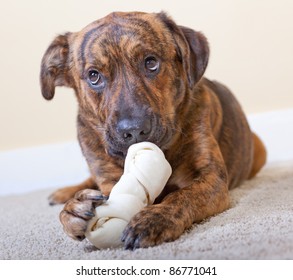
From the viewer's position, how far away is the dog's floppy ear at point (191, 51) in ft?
8.41

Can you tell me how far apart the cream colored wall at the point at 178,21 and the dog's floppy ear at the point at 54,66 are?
152 cm

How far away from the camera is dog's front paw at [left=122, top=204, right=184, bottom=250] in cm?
177

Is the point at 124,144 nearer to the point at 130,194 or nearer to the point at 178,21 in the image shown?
the point at 130,194

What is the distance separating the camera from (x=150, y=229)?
1806mm

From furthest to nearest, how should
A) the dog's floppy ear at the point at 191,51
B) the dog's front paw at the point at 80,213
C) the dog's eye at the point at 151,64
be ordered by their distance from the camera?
the dog's floppy ear at the point at 191,51
the dog's eye at the point at 151,64
the dog's front paw at the point at 80,213

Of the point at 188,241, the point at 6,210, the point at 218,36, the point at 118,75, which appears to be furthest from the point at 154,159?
the point at 218,36

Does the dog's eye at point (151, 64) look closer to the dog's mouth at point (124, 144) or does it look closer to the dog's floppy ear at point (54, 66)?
the dog's mouth at point (124, 144)

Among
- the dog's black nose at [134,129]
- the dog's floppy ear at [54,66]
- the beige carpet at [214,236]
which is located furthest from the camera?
the dog's floppy ear at [54,66]

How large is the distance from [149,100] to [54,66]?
0.76 m

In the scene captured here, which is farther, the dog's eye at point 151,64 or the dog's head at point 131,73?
the dog's eye at point 151,64

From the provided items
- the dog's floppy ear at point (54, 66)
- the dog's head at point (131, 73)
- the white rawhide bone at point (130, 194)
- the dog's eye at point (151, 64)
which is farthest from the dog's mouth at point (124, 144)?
the dog's floppy ear at point (54, 66)

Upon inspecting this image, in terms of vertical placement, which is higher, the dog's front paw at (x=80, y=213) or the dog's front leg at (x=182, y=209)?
the dog's front paw at (x=80, y=213)

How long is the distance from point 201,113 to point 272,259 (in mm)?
1270

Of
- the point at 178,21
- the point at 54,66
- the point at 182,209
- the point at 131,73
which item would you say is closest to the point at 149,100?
the point at 131,73
